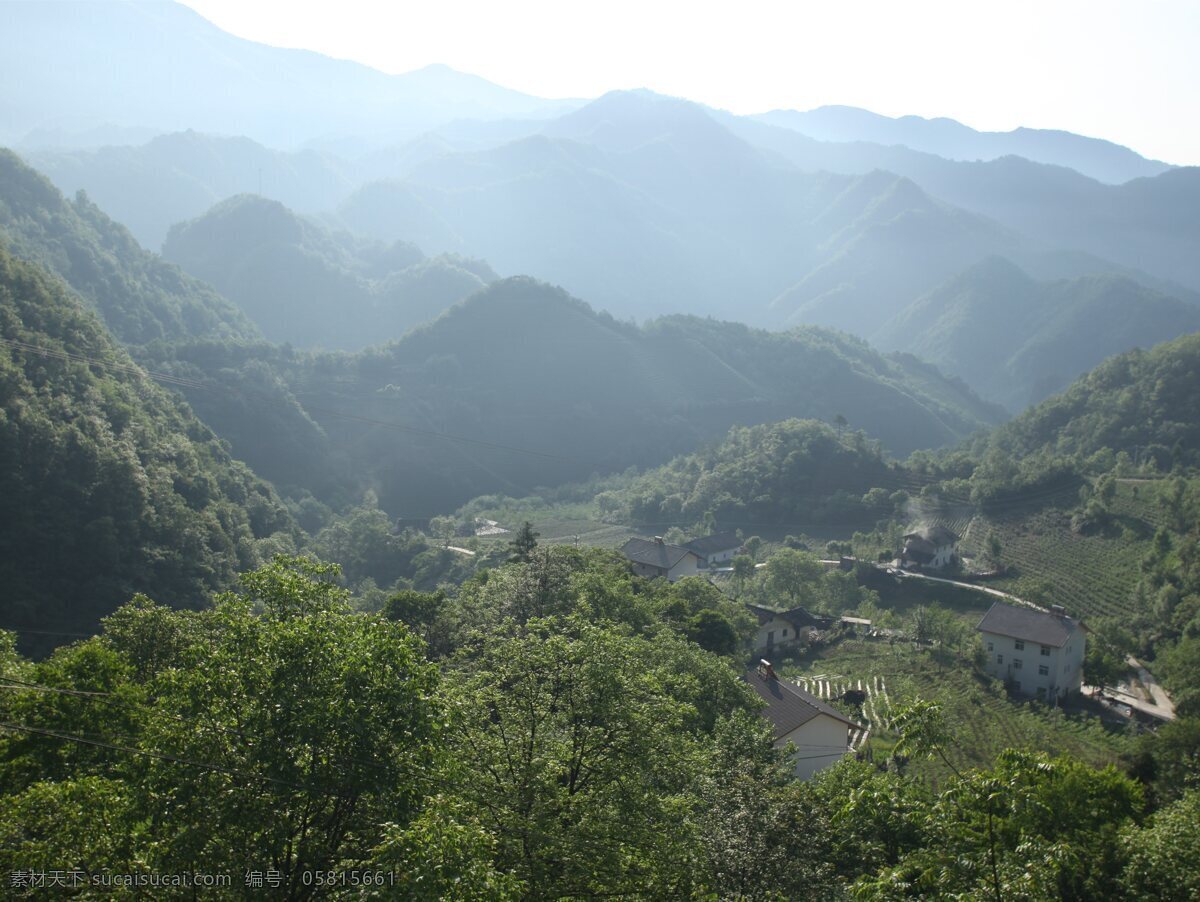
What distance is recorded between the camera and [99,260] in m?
83.9

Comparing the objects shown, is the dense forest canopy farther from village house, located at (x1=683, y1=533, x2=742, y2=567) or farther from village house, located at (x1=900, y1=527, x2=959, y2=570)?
village house, located at (x1=683, y1=533, x2=742, y2=567)

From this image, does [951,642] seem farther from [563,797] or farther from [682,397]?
[682,397]

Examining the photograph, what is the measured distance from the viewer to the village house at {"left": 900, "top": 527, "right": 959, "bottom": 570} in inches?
2023

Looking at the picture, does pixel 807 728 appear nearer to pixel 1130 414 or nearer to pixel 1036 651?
pixel 1036 651

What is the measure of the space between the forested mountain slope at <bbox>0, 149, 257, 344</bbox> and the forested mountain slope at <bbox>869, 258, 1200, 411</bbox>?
141640 millimetres

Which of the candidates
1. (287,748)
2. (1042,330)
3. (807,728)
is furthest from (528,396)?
(1042,330)

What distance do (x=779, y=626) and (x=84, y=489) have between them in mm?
30961

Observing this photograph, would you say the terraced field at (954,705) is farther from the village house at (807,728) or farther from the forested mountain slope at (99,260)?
the forested mountain slope at (99,260)

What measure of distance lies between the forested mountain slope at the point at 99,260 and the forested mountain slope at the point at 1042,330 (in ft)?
465

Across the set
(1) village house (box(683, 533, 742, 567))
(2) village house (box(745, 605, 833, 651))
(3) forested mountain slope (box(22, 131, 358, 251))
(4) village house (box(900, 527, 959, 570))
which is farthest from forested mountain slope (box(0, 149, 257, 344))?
(3) forested mountain slope (box(22, 131, 358, 251))

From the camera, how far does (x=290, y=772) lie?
7242mm

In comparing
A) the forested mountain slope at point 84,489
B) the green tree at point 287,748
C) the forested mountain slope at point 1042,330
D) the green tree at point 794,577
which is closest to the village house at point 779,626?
the green tree at point 794,577

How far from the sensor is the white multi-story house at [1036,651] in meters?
34.2

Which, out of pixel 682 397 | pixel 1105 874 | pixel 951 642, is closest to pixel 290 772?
pixel 1105 874
